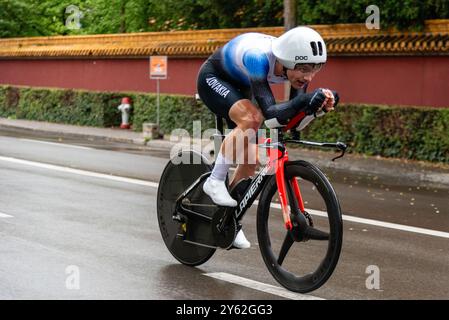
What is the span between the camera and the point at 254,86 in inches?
235

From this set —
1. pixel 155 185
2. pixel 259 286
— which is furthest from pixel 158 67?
pixel 259 286

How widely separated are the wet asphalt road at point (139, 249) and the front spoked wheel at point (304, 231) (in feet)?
0.69

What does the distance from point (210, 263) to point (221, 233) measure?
0.67 m

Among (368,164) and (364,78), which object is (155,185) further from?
(364,78)

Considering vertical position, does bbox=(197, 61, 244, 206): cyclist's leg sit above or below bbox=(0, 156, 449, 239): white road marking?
above

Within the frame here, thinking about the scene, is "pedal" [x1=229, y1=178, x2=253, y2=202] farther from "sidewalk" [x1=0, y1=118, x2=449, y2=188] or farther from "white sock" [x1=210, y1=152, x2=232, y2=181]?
"sidewalk" [x1=0, y1=118, x2=449, y2=188]

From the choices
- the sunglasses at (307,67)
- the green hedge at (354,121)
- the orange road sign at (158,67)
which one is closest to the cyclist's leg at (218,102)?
the sunglasses at (307,67)

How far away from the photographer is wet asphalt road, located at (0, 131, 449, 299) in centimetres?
631

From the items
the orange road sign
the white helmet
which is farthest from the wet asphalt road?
the orange road sign

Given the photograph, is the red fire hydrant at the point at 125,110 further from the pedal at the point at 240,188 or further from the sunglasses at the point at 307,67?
the sunglasses at the point at 307,67

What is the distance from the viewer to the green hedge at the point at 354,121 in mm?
17703

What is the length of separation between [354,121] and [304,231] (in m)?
13.5

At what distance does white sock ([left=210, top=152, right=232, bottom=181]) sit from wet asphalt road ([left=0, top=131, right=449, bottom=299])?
29.8 inches

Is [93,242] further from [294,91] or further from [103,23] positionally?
[103,23]
